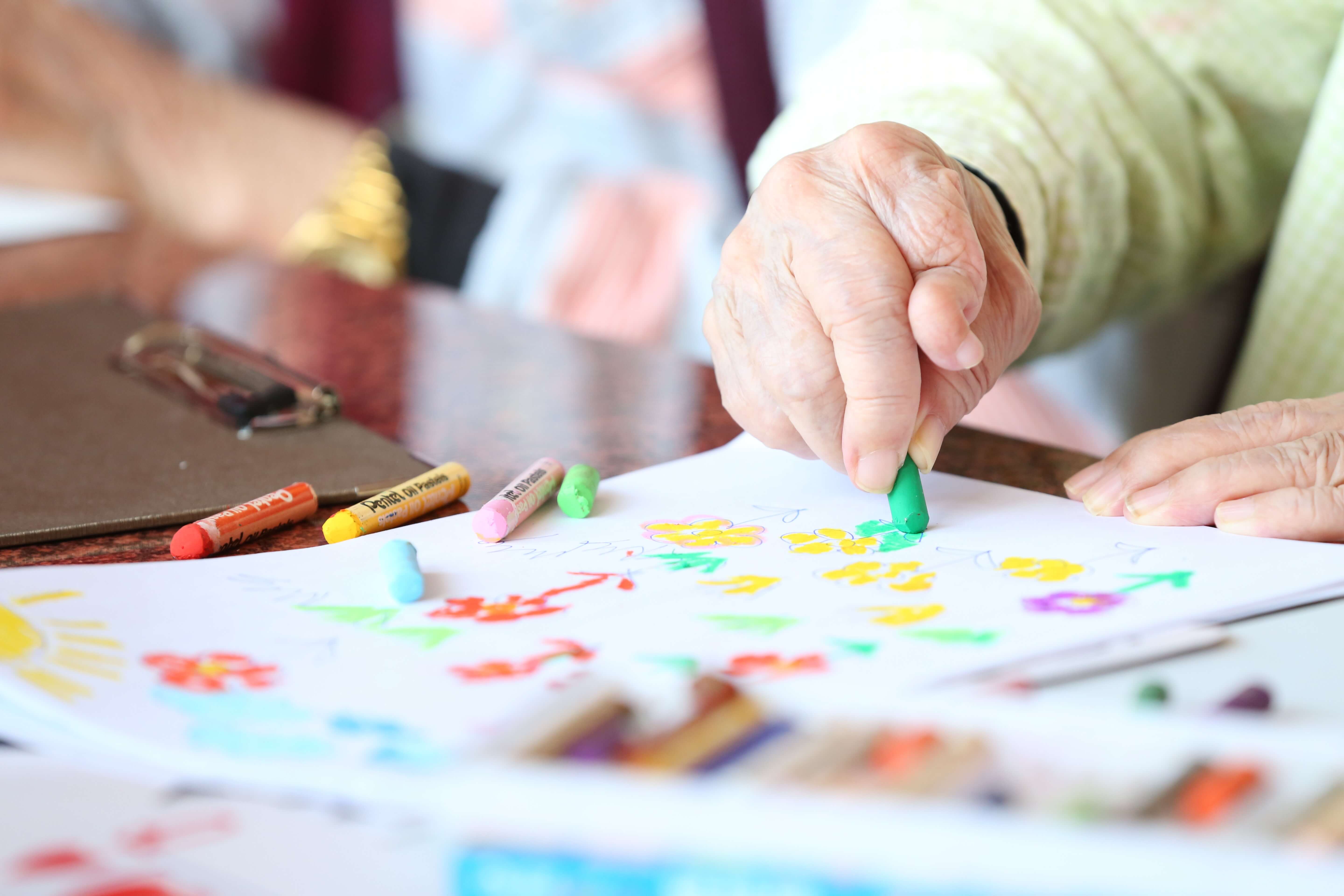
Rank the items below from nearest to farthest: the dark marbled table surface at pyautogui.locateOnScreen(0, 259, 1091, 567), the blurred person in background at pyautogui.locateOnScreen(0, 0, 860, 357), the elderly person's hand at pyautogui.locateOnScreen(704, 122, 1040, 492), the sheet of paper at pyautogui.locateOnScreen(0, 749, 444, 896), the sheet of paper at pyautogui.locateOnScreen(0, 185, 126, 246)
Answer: the sheet of paper at pyautogui.locateOnScreen(0, 749, 444, 896)
the elderly person's hand at pyautogui.locateOnScreen(704, 122, 1040, 492)
the dark marbled table surface at pyautogui.locateOnScreen(0, 259, 1091, 567)
the sheet of paper at pyautogui.locateOnScreen(0, 185, 126, 246)
the blurred person in background at pyautogui.locateOnScreen(0, 0, 860, 357)

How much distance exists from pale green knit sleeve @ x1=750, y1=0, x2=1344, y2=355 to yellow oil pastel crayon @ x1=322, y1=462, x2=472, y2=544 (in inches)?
13.1

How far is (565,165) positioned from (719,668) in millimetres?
1373

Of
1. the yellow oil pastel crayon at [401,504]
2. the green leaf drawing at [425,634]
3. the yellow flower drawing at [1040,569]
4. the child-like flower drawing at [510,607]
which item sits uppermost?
the yellow oil pastel crayon at [401,504]

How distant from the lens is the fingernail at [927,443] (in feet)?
1.79

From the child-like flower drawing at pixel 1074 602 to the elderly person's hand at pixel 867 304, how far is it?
0.10m

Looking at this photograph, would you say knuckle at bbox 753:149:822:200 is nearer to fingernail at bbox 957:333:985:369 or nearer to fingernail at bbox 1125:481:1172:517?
fingernail at bbox 957:333:985:369

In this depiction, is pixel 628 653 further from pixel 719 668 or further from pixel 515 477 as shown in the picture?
pixel 515 477

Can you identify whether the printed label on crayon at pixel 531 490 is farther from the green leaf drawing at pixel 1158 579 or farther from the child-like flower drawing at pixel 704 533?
the green leaf drawing at pixel 1158 579

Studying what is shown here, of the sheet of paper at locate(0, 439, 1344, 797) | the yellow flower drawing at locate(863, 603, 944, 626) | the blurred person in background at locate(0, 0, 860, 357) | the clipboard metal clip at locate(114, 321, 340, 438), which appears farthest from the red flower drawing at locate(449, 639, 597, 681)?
the blurred person in background at locate(0, 0, 860, 357)

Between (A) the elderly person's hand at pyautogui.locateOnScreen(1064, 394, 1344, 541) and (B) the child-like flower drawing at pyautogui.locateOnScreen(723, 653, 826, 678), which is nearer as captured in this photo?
(B) the child-like flower drawing at pyautogui.locateOnScreen(723, 653, 826, 678)

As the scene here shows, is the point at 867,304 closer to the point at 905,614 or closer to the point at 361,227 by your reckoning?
the point at 905,614

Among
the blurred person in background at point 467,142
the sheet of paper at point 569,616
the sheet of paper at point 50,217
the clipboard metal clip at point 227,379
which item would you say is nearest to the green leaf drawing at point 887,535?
the sheet of paper at point 569,616

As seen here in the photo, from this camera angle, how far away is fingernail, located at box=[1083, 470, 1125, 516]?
0.55 metres

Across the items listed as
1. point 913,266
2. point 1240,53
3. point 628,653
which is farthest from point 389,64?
point 628,653
